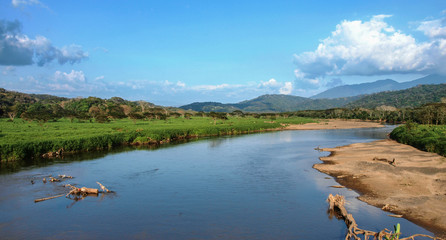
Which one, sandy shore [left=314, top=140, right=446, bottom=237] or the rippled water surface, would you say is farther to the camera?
sandy shore [left=314, top=140, right=446, bottom=237]

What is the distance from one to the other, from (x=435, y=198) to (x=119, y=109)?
5404 inches

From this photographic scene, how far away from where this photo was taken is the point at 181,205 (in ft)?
58.3

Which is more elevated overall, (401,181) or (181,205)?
(401,181)

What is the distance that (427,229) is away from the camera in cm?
1370

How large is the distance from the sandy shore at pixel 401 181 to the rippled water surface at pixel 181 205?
1029mm

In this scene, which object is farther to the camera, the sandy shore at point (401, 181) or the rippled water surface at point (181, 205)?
the sandy shore at point (401, 181)

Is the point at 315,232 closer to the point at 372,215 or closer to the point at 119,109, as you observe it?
the point at 372,215

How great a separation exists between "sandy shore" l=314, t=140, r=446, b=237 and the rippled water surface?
1029 mm

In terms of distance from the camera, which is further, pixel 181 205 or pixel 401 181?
pixel 401 181

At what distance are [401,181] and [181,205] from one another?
16049 millimetres

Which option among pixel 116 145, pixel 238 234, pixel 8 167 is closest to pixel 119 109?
pixel 116 145

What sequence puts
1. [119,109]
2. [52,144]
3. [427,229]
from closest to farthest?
[427,229] < [52,144] < [119,109]

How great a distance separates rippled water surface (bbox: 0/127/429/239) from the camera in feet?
46.4

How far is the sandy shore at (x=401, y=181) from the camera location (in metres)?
15.5
